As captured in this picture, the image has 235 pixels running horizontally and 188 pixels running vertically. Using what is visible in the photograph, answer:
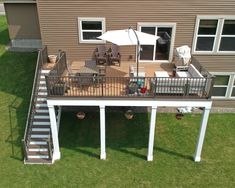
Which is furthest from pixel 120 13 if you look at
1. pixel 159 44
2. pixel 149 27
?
pixel 159 44

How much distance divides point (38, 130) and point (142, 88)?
6.08 meters

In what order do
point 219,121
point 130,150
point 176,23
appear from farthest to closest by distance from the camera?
point 219,121 < point 176,23 < point 130,150

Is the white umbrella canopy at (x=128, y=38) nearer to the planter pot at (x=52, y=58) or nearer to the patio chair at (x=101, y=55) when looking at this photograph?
the patio chair at (x=101, y=55)

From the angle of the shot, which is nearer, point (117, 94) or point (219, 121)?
point (117, 94)

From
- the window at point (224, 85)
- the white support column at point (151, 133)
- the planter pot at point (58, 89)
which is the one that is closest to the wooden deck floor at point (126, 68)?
the white support column at point (151, 133)

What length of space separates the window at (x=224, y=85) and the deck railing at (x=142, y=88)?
19.6ft

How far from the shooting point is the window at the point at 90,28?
16156 mm

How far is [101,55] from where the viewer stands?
54.7 ft

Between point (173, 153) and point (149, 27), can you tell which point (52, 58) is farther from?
point (173, 153)

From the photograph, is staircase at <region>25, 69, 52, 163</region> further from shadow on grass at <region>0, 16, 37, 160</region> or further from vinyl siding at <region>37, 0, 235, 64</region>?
vinyl siding at <region>37, 0, 235, 64</region>

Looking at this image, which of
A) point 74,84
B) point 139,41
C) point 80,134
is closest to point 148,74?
point 139,41

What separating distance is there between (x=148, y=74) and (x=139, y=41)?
9.23ft

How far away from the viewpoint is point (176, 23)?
16.2 m

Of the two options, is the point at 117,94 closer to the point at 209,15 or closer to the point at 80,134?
the point at 80,134
